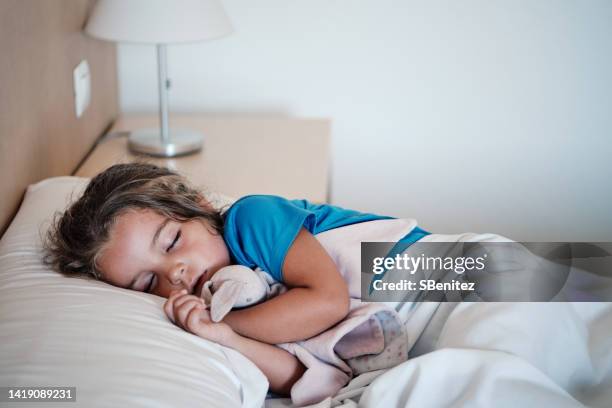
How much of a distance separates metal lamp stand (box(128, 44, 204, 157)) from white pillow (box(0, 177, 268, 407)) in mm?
753

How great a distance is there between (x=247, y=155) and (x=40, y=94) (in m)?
0.56

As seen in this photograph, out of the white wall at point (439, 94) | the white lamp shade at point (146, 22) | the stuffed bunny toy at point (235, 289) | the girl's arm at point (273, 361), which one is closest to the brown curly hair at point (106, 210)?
the stuffed bunny toy at point (235, 289)

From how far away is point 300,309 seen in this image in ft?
3.11

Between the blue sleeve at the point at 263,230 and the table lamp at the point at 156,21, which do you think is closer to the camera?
the blue sleeve at the point at 263,230

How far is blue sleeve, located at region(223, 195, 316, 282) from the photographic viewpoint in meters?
1.01

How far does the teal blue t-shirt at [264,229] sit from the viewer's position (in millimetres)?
1012

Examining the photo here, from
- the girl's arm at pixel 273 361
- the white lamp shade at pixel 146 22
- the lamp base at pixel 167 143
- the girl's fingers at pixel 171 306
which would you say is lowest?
the girl's arm at pixel 273 361

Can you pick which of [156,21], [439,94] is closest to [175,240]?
[156,21]

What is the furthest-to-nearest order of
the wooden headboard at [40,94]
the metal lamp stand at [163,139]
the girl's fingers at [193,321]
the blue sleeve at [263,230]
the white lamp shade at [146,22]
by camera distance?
the metal lamp stand at [163,139]
the white lamp shade at [146,22]
the wooden headboard at [40,94]
the blue sleeve at [263,230]
the girl's fingers at [193,321]

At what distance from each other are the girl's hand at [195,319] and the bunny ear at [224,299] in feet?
0.04

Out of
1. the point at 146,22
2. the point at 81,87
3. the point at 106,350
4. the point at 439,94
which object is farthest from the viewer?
the point at 439,94

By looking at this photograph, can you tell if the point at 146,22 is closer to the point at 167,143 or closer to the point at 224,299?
the point at 167,143

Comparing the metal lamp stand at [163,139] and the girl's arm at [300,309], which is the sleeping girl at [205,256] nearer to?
the girl's arm at [300,309]

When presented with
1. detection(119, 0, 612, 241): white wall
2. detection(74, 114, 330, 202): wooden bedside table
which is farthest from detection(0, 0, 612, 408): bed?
detection(119, 0, 612, 241): white wall
